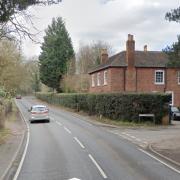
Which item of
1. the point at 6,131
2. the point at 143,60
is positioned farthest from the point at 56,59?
the point at 6,131

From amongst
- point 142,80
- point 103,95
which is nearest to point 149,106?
point 103,95

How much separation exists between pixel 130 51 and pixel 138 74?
3092mm

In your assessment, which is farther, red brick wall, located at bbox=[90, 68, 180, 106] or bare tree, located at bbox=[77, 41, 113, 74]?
bare tree, located at bbox=[77, 41, 113, 74]

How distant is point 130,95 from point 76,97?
1995cm

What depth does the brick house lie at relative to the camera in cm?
5744

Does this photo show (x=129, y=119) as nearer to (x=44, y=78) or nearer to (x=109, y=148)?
(x=109, y=148)

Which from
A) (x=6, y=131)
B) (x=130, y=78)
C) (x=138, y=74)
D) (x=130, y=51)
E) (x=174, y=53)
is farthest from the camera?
(x=138, y=74)

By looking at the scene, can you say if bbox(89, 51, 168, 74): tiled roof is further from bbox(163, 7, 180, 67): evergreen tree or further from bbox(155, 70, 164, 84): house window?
bbox(163, 7, 180, 67): evergreen tree

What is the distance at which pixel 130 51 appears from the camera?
57281mm

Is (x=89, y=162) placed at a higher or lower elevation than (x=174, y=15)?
lower

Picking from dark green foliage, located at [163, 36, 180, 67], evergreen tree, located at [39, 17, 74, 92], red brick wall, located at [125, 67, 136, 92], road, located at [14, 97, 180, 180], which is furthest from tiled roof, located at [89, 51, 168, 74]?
dark green foliage, located at [163, 36, 180, 67]

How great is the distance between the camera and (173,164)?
18.5 m

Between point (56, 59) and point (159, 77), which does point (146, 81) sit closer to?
point (159, 77)

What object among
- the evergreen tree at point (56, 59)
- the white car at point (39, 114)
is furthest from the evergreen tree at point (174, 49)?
the evergreen tree at point (56, 59)
